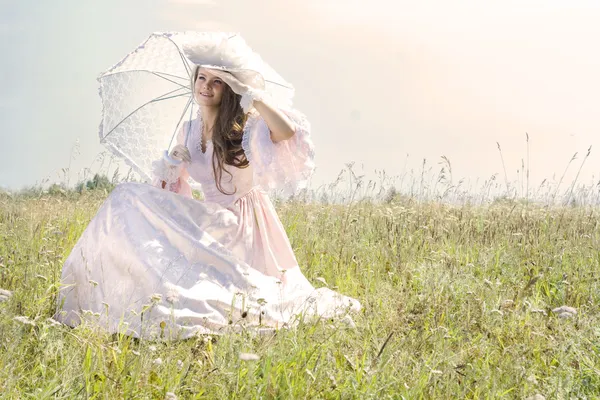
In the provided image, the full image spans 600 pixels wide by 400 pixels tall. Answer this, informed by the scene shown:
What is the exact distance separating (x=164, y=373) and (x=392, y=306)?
1.95 m

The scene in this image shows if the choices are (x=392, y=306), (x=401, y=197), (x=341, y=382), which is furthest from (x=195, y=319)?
(x=401, y=197)

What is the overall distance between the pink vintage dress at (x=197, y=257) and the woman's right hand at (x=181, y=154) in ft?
0.18

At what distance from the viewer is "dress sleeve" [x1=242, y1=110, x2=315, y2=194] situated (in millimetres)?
4172

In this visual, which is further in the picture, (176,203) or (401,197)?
(401,197)

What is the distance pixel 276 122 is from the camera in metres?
4.08

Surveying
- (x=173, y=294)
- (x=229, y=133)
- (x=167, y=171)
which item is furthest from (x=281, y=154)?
(x=173, y=294)

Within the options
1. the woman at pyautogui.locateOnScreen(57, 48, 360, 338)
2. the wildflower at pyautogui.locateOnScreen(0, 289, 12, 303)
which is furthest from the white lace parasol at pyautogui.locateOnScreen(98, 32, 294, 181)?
the wildflower at pyautogui.locateOnScreen(0, 289, 12, 303)

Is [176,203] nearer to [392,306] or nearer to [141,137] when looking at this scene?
[141,137]

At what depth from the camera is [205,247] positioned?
4035 millimetres

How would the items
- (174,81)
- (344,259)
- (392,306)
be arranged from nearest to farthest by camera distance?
(392,306) → (174,81) → (344,259)

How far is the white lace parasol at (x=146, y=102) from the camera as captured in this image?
4.82m

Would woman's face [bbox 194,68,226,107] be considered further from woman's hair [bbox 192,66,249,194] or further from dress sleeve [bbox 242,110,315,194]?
dress sleeve [bbox 242,110,315,194]

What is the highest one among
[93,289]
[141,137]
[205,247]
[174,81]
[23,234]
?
[174,81]

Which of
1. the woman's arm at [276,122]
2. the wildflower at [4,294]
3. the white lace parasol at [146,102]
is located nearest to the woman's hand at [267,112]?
the woman's arm at [276,122]
